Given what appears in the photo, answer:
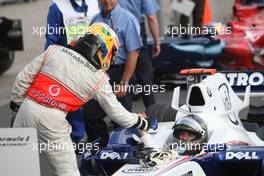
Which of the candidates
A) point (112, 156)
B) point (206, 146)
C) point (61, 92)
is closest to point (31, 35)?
point (112, 156)

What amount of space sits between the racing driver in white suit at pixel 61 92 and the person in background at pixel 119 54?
1805 mm

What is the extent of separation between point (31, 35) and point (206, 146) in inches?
501

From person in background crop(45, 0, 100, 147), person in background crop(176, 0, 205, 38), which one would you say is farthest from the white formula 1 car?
person in background crop(176, 0, 205, 38)

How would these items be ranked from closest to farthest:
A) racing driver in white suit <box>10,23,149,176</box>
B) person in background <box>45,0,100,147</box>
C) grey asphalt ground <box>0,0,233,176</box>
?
racing driver in white suit <box>10,23,149,176</box> → person in background <box>45,0,100,147</box> → grey asphalt ground <box>0,0,233,176</box>

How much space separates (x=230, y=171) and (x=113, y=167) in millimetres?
863

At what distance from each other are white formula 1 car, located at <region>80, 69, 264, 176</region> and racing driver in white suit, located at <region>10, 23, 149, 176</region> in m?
0.43

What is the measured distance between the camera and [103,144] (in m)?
6.97

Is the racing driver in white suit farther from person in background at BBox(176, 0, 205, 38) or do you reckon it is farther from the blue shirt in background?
person in background at BBox(176, 0, 205, 38)

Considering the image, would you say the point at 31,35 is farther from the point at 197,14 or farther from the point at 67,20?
the point at 67,20

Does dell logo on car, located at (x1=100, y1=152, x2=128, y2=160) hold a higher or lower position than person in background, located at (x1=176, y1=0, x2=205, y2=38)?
lower

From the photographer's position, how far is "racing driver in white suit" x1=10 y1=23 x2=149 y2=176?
4.92m

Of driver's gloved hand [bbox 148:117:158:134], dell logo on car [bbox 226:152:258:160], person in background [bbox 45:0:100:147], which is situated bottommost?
dell logo on car [bbox 226:152:258:160]

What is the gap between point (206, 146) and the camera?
556 cm

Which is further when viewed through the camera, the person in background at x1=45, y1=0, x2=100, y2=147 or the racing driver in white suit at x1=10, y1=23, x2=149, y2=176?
the person in background at x1=45, y1=0, x2=100, y2=147
